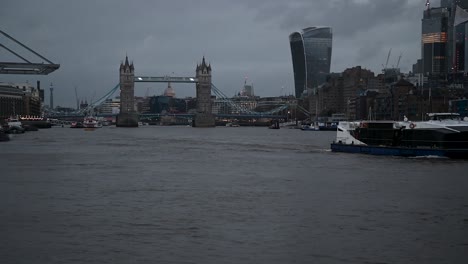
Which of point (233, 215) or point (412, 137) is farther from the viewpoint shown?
point (412, 137)

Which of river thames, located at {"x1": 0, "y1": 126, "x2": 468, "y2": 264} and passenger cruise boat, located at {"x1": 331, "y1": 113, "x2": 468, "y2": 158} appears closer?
river thames, located at {"x1": 0, "y1": 126, "x2": 468, "y2": 264}

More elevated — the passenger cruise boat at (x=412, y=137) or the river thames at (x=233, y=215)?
the passenger cruise boat at (x=412, y=137)

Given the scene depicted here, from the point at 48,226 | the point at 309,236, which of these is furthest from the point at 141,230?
the point at 309,236

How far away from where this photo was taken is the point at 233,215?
20.7 m

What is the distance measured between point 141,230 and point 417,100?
134 metres

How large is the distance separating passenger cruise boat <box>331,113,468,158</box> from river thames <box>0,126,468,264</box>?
6500 millimetres

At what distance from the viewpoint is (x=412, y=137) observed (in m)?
46.2

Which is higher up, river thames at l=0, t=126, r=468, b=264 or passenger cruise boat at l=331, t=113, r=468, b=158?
passenger cruise boat at l=331, t=113, r=468, b=158

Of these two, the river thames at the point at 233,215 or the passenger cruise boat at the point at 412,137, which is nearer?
the river thames at the point at 233,215

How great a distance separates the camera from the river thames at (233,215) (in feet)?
51.1

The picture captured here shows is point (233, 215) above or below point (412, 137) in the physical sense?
below

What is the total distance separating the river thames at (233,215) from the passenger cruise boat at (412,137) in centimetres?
650

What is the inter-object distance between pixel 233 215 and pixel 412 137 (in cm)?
2842

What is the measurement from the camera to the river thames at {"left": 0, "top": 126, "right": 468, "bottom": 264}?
614 inches
